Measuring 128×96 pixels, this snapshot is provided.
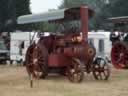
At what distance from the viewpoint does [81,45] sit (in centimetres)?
1761

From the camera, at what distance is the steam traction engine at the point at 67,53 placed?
1756 cm

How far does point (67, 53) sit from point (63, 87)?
2586 mm

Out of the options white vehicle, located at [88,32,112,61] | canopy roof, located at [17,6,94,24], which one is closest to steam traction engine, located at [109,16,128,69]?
canopy roof, located at [17,6,94,24]

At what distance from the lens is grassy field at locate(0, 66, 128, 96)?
555 inches

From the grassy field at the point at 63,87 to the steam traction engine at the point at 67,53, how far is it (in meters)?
0.39

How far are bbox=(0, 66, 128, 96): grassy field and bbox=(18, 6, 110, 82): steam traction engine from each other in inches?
15.2

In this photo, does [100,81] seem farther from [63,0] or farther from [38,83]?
[63,0]

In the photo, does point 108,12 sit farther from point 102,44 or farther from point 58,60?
point 58,60

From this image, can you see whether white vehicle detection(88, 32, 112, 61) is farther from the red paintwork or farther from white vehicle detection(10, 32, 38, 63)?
the red paintwork

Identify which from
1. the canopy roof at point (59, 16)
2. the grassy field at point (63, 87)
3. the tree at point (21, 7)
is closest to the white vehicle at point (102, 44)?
the grassy field at point (63, 87)

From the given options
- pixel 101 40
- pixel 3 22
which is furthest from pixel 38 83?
pixel 3 22

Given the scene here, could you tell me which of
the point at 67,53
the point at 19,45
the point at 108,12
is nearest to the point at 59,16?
the point at 67,53

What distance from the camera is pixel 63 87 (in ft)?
51.4

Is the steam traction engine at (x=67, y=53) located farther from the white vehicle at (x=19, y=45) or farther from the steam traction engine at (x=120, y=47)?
the white vehicle at (x=19, y=45)
